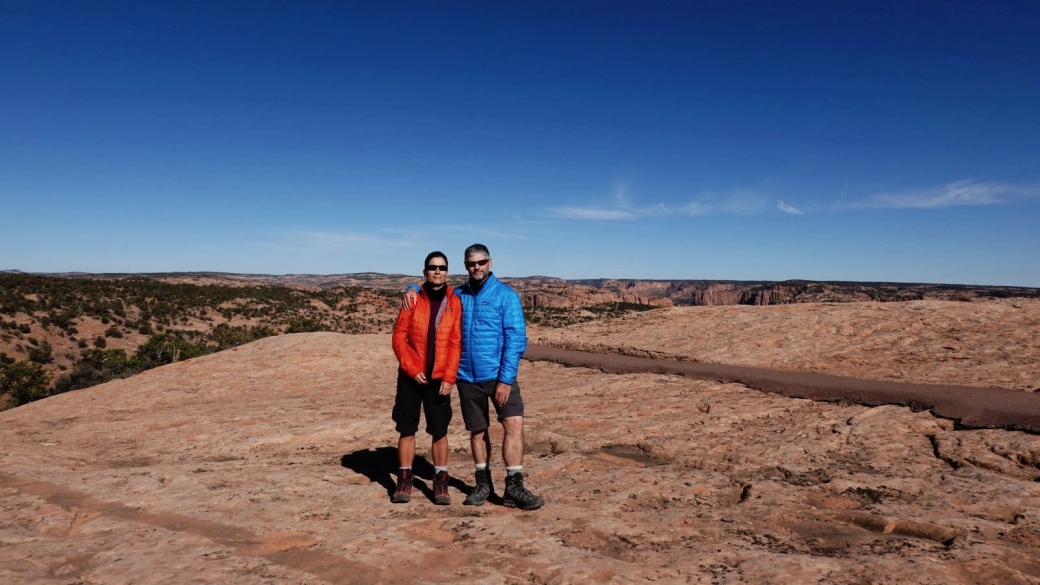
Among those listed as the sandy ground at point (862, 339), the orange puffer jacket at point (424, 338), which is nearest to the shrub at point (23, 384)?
the sandy ground at point (862, 339)

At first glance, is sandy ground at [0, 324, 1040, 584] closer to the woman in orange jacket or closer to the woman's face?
the woman in orange jacket

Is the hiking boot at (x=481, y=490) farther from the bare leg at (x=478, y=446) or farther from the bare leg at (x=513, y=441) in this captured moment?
the bare leg at (x=513, y=441)

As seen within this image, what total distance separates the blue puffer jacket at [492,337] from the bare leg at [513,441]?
36 cm

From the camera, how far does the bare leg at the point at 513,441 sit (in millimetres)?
4707

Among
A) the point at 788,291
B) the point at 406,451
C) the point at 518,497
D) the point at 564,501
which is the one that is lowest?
the point at 564,501

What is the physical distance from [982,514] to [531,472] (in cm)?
378

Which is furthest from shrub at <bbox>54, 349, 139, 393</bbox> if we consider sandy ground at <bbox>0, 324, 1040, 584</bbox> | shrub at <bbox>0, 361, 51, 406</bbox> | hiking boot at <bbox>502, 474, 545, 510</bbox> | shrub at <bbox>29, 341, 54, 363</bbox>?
hiking boot at <bbox>502, 474, 545, 510</bbox>

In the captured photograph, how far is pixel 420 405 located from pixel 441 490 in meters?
0.76

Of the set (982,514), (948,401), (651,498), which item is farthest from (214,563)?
(948,401)

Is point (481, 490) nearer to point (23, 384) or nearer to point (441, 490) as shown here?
point (441, 490)

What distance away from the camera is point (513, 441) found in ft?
15.6

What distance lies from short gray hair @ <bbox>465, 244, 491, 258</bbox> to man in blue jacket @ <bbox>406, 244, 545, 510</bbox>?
0.01m

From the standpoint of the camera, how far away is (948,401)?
7.29m

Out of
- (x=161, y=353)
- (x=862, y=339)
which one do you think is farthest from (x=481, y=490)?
(x=161, y=353)
